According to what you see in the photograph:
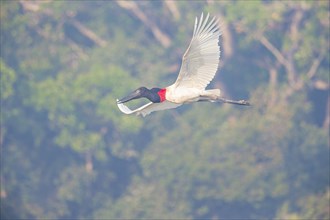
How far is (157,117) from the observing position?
98.8ft

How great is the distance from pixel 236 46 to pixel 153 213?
767 centimetres

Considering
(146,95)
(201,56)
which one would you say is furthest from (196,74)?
(146,95)

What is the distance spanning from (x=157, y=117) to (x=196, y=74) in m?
17.5

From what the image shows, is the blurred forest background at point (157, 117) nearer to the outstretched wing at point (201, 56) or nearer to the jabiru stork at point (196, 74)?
the jabiru stork at point (196, 74)

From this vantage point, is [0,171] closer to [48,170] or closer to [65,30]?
[48,170]

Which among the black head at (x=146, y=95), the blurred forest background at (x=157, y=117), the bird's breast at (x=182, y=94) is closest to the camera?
the bird's breast at (x=182, y=94)

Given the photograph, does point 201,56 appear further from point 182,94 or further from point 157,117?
point 157,117

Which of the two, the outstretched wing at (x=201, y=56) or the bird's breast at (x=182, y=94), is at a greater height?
the outstretched wing at (x=201, y=56)

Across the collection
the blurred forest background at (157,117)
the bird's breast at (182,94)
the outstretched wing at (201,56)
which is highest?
the blurred forest background at (157,117)

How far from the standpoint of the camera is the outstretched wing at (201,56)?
1218 centimetres

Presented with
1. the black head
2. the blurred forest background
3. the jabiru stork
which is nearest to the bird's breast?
the jabiru stork

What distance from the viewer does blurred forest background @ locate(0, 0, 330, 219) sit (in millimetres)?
27172

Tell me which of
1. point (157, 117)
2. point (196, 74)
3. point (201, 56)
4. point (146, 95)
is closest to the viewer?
point (201, 56)

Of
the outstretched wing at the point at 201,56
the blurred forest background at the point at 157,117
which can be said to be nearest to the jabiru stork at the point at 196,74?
the outstretched wing at the point at 201,56
